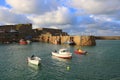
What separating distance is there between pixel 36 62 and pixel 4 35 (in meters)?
136

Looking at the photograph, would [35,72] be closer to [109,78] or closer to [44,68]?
[44,68]

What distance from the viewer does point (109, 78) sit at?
1561 inches

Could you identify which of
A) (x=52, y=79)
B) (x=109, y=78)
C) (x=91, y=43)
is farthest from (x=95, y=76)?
(x=91, y=43)

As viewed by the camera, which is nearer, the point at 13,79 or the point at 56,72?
the point at 13,79

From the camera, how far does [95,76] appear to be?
41062 mm

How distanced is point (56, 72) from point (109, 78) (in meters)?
10.7

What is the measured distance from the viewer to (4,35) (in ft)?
597

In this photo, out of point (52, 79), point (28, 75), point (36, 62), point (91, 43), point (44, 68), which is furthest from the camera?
point (91, 43)

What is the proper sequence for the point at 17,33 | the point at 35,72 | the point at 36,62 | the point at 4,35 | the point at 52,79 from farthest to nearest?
the point at 17,33, the point at 4,35, the point at 36,62, the point at 35,72, the point at 52,79

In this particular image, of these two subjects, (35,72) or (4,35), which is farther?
(4,35)

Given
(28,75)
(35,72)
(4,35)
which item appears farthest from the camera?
(4,35)

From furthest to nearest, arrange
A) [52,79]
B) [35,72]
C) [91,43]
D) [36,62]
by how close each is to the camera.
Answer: [91,43], [36,62], [35,72], [52,79]

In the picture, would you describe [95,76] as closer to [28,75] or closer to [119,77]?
[119,77]

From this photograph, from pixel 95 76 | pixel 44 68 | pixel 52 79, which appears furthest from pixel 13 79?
pixel 95 76
